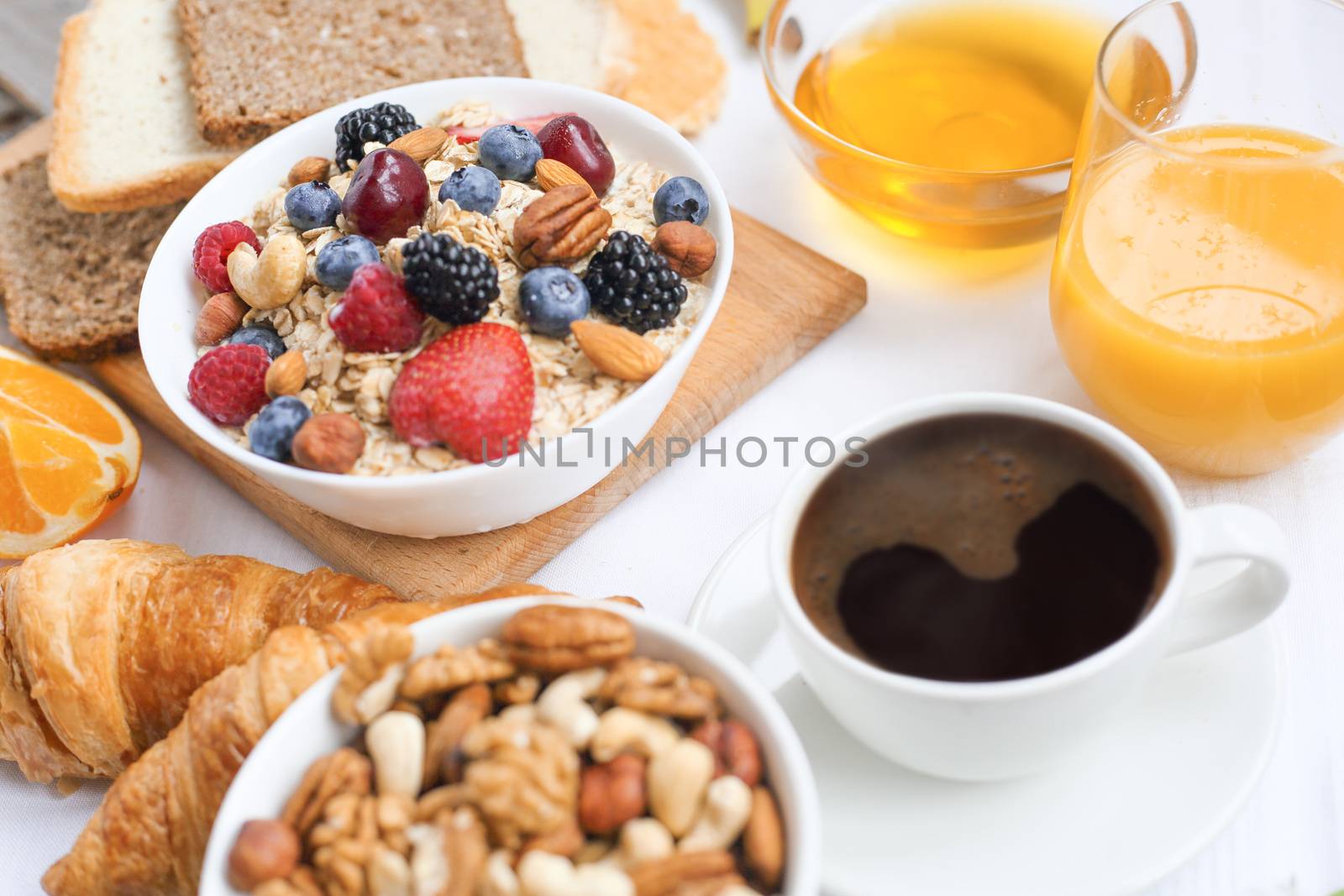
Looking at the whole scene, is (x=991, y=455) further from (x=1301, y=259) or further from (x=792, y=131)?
(x=792, y=131)

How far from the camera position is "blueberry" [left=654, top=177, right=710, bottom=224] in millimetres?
1427

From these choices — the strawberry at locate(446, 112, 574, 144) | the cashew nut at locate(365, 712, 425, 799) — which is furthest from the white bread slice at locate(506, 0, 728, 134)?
the cashew nut at locate(365, 712, 425, 799)

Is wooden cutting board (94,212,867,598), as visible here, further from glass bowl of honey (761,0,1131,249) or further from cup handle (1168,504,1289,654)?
cup handle (1168,504,1289,654)

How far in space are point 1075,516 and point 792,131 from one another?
783mm

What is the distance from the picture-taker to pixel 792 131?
5.27ft

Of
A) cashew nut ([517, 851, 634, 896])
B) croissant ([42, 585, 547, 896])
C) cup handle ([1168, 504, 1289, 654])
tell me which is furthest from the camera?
croissant ([42, 585, 547, 896])

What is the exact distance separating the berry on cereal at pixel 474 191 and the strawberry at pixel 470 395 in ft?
0.63

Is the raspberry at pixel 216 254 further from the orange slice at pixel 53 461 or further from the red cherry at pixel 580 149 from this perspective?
the red cherry at pixel 580 149

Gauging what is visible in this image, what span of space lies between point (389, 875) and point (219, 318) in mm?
767

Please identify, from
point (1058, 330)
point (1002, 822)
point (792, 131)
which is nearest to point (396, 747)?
point (1002, 822)

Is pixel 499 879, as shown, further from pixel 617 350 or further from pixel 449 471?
pixel 617 350

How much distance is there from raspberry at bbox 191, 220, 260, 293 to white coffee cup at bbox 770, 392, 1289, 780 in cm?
78

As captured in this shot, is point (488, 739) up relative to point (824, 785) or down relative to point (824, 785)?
up

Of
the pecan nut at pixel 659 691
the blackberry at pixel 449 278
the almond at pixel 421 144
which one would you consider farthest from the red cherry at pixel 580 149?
the pecan nut at pixel 659 691
